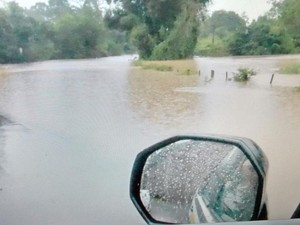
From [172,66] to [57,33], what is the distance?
463mm

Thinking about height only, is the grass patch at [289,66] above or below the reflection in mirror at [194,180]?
above

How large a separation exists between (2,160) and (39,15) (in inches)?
21.5

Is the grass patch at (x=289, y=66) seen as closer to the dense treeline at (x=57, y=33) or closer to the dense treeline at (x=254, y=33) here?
the dense treeline at (x=254, y=33)

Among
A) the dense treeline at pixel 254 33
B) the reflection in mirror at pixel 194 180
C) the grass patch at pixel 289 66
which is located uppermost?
the dense treeline at pixel 254 33

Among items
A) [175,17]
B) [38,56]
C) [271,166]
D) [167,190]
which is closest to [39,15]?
[38,56]

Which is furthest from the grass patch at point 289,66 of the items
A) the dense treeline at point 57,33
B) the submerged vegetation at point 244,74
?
the dense treeline at point 57,33

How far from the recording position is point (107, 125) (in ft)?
5.38

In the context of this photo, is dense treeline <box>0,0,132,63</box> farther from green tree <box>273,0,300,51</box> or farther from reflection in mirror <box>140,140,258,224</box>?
green tree <box>273,0,300,51</box>

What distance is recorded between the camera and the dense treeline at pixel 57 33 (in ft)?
5.10

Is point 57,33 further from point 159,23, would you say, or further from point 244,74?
point 244,74

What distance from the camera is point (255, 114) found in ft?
5.81

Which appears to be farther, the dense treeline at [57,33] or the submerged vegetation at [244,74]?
the submerged vegetation at [244,74]

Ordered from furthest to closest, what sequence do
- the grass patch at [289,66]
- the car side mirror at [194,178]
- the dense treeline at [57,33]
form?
the grass patch at [289,66]
the car side mirror at [194,178]
the dense treeline at [57,33]

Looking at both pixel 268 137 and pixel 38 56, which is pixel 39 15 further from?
pixel 268 137
